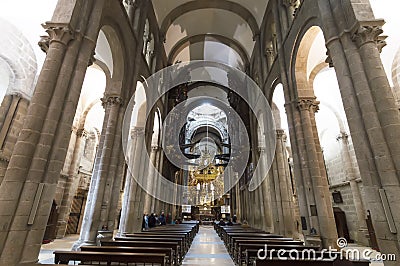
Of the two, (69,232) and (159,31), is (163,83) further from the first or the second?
(69,232)

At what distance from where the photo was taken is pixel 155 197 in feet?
52.4

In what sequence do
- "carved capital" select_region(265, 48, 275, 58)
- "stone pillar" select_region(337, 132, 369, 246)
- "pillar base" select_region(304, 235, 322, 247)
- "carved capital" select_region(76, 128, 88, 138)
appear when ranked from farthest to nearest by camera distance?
1. "carved capital" select_region(76, 128, 88, 138)
2. "carved capital" select_region(265, 48, 275, 58)
3. "stone pillar" select_region(337, 132, 369, 246)
4. "pillar base" select_region(304, 235, 322, 247)

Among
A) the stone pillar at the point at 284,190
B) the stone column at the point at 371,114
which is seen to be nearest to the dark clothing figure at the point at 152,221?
the stone pillar at the point at 284,190

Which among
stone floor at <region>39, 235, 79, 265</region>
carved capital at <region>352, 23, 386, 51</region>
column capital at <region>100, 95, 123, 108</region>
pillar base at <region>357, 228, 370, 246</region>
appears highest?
column capital at <region>100, 95, 123, 108</region>

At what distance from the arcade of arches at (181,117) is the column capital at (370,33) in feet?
0.09

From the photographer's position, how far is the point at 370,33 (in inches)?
196

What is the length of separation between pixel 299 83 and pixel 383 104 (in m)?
4.29

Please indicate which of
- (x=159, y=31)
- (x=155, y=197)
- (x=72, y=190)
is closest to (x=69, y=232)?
(x=72, y=190)

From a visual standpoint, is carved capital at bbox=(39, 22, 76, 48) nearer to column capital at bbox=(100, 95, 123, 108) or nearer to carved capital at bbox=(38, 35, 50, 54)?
carved capital at bbox=(38, 35, 50, 54)

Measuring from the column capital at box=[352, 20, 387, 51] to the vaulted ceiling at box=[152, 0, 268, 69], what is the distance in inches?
399

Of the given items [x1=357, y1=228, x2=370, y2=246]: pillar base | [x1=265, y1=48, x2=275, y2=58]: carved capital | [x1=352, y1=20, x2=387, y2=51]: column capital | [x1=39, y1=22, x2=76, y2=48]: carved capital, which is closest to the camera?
[x1=352, y1=20, x2=387, y2=51]: column capital

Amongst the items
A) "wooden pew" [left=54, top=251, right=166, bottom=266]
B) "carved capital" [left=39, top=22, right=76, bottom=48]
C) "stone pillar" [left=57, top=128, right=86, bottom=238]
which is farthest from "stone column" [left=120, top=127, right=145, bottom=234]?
"carved capital" [left=39, top=22, right=76, bottom=48]

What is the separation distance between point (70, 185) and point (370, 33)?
15570 millimetres

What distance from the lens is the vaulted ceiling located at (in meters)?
15.5
